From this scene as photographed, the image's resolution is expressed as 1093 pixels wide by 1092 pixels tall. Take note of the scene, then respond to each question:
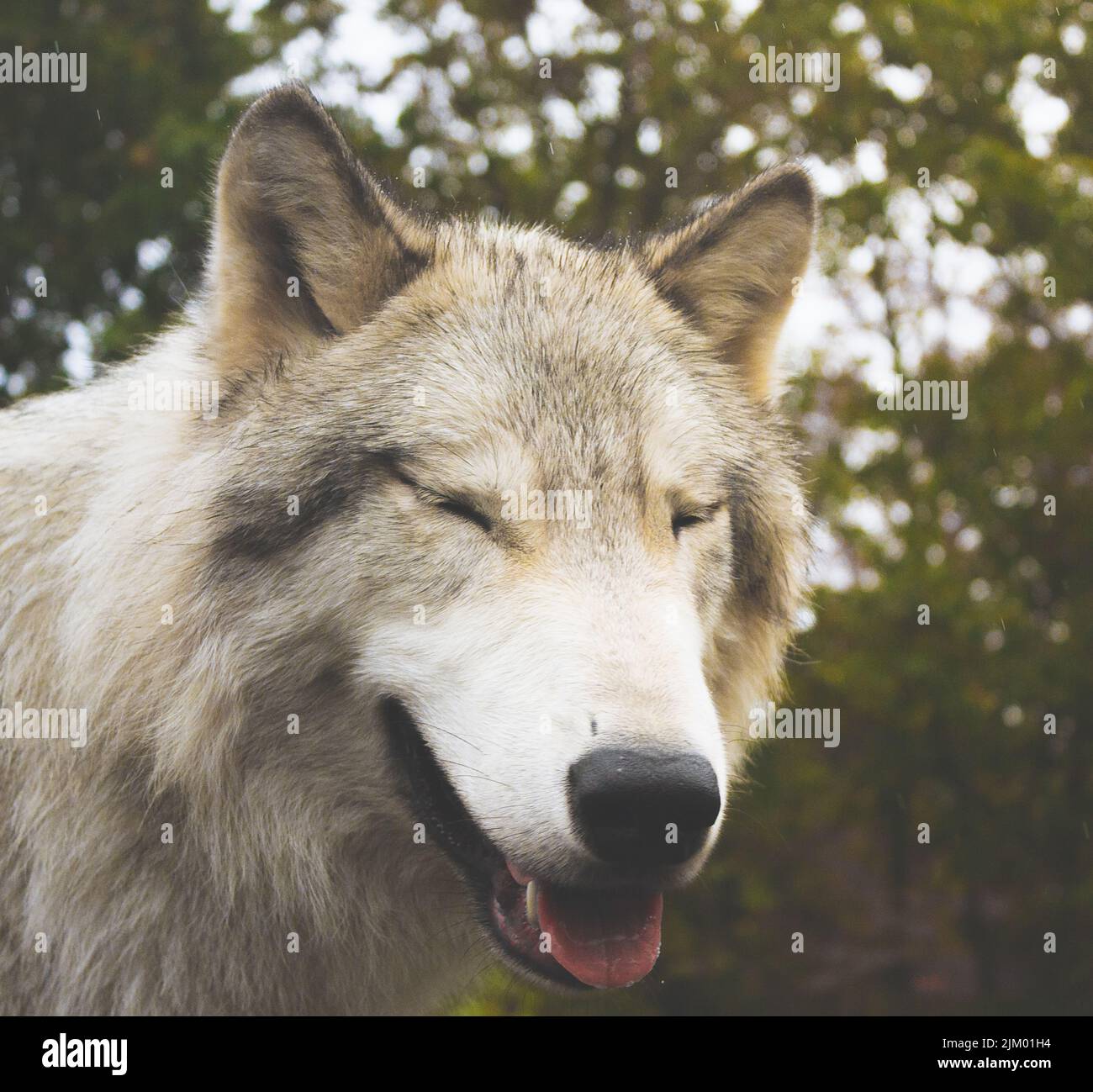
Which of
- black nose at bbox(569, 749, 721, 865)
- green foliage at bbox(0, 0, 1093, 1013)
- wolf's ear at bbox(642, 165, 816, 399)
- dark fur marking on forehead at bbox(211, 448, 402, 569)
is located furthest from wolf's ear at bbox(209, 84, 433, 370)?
green foliage at bbox(0, 0, 1093, 1013)

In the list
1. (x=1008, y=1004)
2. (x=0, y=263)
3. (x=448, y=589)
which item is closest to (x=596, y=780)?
(x=448, y=589)

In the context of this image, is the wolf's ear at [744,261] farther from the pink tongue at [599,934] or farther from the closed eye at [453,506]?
the pink tongue at [599,934]

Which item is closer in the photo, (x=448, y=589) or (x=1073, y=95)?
(x=448, y=589)

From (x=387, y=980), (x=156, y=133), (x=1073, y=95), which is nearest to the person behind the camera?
(x=387, y=980)

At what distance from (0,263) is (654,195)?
492cm

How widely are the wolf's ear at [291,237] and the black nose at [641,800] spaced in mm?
1539

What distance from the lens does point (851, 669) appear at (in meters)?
9.12

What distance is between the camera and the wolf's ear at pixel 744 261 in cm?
372

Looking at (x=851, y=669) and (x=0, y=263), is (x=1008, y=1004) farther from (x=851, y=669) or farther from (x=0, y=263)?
(x=0, y=263)

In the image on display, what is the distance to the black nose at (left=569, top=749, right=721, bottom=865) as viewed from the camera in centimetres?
226

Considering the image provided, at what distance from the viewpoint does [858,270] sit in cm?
937

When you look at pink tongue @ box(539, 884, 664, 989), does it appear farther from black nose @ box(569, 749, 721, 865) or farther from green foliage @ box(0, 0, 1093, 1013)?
green foliage @ box(0, 0, 1093, 1013)

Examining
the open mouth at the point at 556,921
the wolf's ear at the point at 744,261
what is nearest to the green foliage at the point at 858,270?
the wolf's ear at the point at 744,261

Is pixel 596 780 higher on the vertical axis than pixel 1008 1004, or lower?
higher
